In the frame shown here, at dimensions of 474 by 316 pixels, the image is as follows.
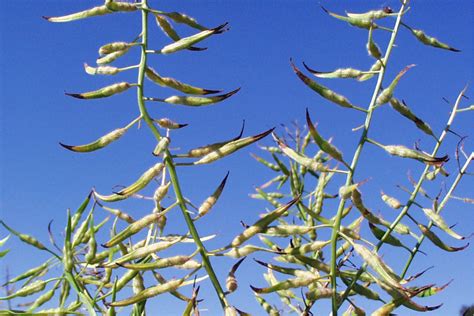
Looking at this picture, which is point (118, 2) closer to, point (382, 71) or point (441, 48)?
point (382, 71)

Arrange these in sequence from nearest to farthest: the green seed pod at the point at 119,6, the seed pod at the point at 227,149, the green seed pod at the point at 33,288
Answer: the seed pod at the point at 227,149 < the green seed pod at the point at 119,6 < the green seed pod at the point at 33,288

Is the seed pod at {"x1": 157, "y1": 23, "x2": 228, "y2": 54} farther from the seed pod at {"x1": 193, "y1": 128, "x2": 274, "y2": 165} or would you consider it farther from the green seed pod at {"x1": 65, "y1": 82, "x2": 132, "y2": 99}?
the seed pod at {"x1": 193, "y1": 128, "x2": 274, "y2": 165}

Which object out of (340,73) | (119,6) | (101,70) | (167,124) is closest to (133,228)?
(167,124)

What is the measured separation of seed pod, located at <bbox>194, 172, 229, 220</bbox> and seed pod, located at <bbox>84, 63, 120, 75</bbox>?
1.11 feet

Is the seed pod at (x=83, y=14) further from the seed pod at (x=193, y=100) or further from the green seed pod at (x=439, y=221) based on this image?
the green seed pod at (x=439, y=221)

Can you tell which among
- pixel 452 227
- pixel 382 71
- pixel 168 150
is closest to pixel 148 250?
pixel 168 150

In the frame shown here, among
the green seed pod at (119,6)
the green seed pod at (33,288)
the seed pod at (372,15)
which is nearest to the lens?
the green seed pod at (119,6)

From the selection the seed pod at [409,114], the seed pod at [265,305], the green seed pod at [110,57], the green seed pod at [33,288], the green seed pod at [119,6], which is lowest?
the seed pod at [265,305]

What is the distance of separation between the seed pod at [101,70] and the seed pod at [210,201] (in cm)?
34

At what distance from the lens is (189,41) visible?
56.5 inches

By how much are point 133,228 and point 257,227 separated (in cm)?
26

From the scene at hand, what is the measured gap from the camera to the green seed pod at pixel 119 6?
4.77 feet

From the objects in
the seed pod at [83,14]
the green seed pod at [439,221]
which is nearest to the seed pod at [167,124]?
the seed pod at [83,14]

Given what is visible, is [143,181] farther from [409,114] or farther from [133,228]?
[409,114]
